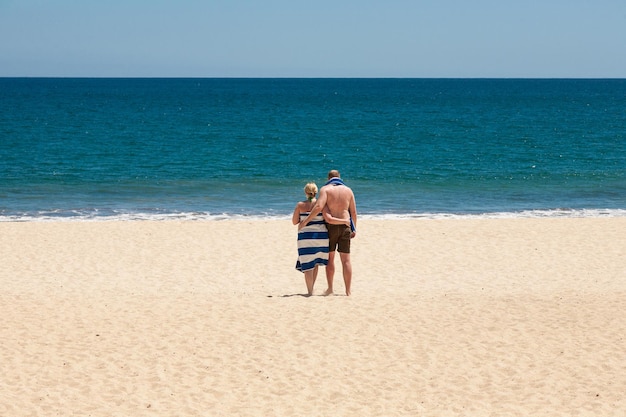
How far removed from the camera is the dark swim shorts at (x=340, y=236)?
1099 cm

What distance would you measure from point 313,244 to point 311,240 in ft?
0.25

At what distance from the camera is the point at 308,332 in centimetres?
941

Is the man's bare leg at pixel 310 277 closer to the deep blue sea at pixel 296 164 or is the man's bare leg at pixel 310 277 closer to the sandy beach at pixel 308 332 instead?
the sandy beach at pixel 308 332

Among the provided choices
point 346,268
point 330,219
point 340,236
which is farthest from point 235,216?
point 330,219

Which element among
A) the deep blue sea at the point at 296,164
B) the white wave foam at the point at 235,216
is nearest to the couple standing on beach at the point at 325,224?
the white wave foam at the point at 235,216

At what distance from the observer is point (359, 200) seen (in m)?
25.1

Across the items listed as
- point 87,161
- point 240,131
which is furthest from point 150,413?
point 240,131

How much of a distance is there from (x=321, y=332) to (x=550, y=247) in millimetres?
8491

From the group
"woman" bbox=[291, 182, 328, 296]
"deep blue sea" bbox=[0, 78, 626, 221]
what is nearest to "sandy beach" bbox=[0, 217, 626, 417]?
"woman" bbox=[291, 182, 328, 296]

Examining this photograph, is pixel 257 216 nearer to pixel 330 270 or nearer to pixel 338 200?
pixel 330 270

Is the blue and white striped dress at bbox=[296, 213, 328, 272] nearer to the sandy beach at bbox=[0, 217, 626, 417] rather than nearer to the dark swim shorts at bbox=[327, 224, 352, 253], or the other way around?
the dark swim shorts at bbox=[327, 224, 352, 253]

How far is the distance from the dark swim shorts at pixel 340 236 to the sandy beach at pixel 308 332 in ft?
2.58

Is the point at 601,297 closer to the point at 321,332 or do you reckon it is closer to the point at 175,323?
the point at 321,332

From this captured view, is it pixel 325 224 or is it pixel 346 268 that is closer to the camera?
pixel 325 224
